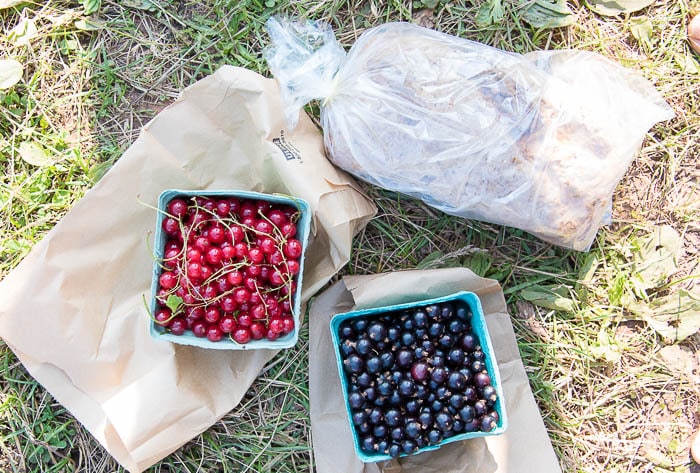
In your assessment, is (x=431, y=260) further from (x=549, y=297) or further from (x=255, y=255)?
(x=255, y=255)

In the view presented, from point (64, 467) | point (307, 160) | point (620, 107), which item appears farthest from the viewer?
point (64, 467)

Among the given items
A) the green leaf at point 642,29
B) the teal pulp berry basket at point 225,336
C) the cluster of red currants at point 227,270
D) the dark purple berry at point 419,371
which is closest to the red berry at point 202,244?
the cluster of red currants at point 227,270

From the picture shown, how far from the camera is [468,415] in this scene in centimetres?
152

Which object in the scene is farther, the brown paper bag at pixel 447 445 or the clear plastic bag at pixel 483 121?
the brown paper bag at pixel 447 445

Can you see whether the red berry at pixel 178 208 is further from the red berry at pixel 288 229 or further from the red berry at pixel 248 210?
the red berry at pixel 288 229

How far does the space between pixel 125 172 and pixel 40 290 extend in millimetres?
394

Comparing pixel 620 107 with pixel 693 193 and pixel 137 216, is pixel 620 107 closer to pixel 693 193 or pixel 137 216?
pixel 693 193

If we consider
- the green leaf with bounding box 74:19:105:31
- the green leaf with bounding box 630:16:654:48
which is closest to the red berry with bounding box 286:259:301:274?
the green leaf with bounding box 74:19:105:31

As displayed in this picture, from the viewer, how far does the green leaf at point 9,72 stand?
1814 mm

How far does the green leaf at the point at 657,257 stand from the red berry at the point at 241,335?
47.5 inches

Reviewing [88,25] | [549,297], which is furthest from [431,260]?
[88,25]

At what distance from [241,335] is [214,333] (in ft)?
0.23

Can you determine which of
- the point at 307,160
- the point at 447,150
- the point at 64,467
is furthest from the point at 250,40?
the point at 64,467

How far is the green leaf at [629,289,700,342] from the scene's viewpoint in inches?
71.1
